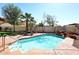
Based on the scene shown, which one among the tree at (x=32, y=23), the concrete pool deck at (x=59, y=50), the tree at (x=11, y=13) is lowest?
the concrete pool deck at (x=59, y=50)

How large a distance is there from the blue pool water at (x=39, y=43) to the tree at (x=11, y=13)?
39 cm

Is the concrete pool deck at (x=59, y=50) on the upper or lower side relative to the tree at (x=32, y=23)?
lower

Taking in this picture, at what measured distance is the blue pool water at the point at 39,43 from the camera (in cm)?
498

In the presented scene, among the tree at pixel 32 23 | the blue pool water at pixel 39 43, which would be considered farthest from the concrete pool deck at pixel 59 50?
the tree at pixel 32 23

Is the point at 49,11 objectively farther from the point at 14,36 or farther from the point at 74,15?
the point at 14,36

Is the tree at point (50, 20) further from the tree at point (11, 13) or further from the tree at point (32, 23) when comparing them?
the tree at point (11, 13)

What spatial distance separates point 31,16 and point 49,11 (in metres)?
0.33

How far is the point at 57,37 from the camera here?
5.01m

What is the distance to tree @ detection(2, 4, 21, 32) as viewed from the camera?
496 centimetres

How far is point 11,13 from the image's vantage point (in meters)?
4.99

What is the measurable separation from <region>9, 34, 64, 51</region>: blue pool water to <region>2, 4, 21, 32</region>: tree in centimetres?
39

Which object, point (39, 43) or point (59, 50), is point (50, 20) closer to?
point (39, 43)

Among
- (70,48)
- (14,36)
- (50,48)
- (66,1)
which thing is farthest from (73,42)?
(14,36)

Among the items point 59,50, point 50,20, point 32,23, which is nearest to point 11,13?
point 32,23
